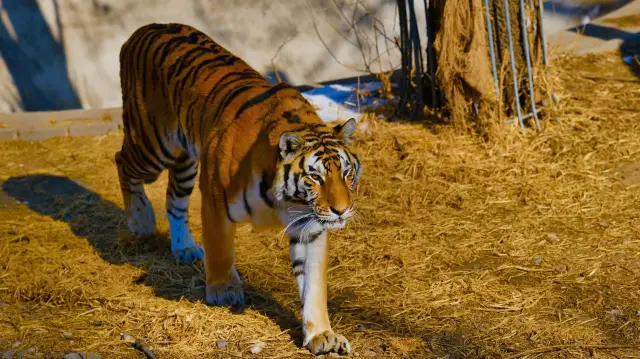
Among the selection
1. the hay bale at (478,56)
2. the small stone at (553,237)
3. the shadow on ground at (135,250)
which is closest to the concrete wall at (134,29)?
the hay bale at (478,56)

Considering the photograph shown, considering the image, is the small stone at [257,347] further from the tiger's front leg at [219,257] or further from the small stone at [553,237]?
the small stone at [553,237]

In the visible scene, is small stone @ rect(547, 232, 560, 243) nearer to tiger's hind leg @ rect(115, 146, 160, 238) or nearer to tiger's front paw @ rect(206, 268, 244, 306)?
tiger's front paw @ rect(206, 268, 244, 306)

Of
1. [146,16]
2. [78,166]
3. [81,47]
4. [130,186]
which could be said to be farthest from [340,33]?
[130,186]

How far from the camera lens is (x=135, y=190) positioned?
498 centimetres

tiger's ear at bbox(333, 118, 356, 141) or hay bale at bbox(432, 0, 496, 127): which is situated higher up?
tiger's ear at bbox(333, 118, 356, 141)

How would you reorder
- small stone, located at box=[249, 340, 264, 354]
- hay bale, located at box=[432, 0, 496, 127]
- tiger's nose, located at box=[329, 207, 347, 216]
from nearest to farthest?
tiger's nose, located at box=[329, 207, 347, 216]
small stone, located at box=[249, 340, 264, 354]
hay bale, located at box=[432, 0, 496, 127]

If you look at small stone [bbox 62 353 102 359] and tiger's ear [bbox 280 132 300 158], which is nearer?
tiger's ear [bbox 280 132 300 158]

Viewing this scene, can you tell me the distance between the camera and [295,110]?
3.82 metres

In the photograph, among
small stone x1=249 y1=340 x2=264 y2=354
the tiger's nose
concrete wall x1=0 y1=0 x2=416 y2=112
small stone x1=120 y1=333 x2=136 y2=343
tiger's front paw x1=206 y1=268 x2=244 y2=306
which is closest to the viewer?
the tiger's nose

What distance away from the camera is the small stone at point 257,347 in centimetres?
371

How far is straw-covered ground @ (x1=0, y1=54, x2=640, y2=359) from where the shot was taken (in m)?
3.84

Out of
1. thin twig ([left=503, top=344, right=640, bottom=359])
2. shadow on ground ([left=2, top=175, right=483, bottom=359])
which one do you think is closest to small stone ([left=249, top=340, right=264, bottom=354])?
shadow on ground ([left=2, top=175, right=483, bottom=359])

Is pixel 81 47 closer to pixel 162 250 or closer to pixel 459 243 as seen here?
pixel 162 250

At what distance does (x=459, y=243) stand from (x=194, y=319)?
5.46ft
